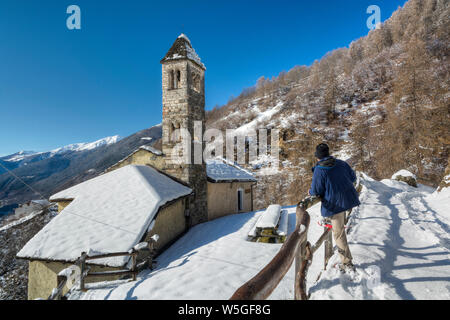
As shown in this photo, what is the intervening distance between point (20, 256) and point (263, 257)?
7986mm

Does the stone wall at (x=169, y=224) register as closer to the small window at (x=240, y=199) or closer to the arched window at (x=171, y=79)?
the small window at (x=240, y=199)

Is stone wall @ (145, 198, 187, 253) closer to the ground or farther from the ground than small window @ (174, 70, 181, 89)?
closer to the ground

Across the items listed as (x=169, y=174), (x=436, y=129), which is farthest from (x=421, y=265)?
(x=436, y=129)

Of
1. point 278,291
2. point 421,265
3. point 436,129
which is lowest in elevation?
point 278,291

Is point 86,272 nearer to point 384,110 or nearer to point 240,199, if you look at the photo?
point 240,199

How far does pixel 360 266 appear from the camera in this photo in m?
3.23

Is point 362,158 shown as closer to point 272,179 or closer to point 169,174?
point 272,179

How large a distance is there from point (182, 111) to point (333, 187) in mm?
10676

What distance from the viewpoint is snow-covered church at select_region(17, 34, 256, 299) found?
23.0ft

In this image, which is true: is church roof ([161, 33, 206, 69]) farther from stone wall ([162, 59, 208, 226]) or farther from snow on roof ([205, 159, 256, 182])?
snow on roof ([205, 159, 256, 182])

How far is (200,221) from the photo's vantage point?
13.4m

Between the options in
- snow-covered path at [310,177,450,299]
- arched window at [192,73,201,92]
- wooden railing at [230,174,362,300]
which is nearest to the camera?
wooden railing at [230,174,362,300]

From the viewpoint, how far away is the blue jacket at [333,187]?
307 centimetres

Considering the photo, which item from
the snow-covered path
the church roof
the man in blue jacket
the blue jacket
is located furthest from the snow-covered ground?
the church roof
